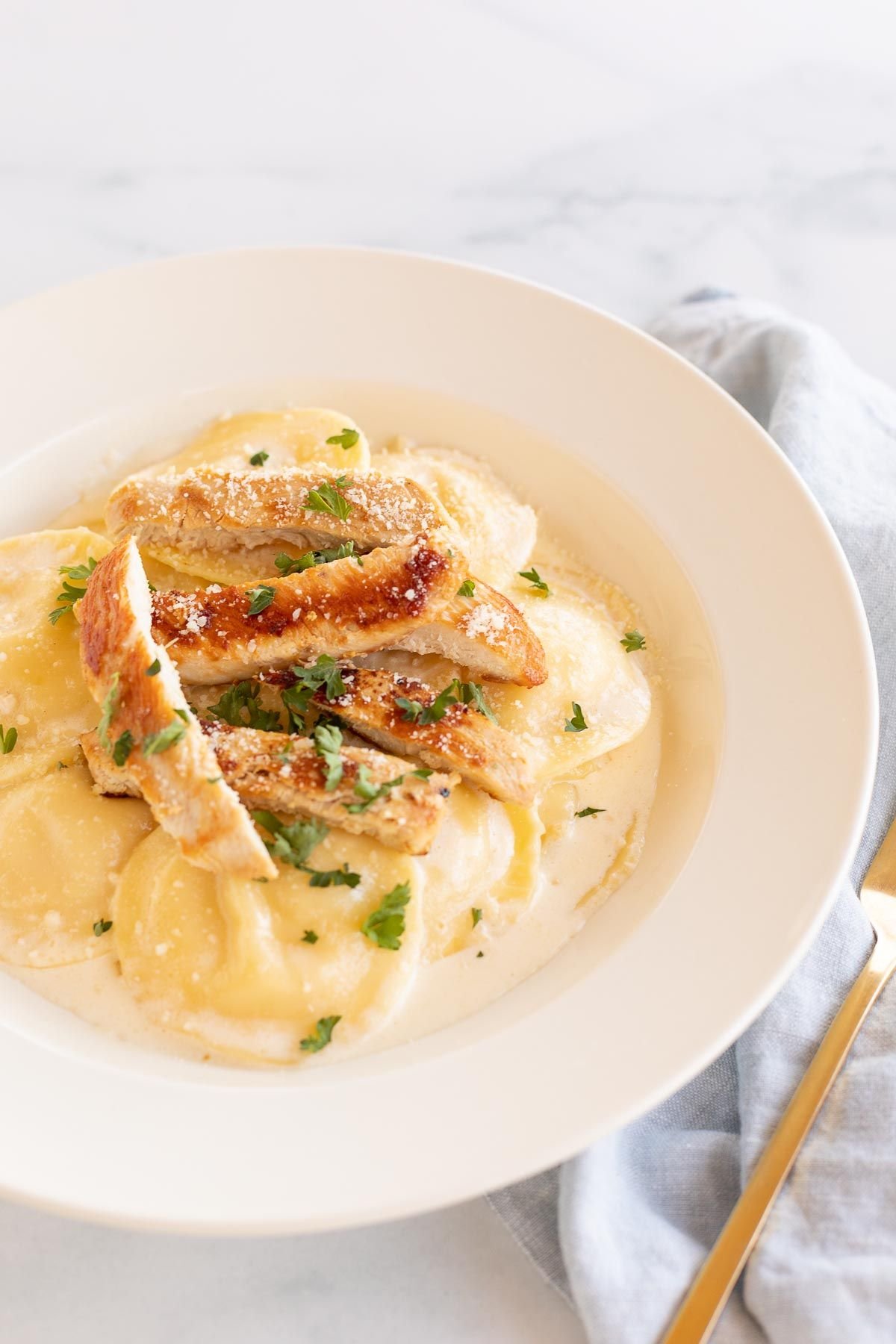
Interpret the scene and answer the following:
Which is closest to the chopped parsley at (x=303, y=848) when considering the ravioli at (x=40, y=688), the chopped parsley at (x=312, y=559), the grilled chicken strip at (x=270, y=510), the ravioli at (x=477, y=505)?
the ravioli at (x=40, y=688)

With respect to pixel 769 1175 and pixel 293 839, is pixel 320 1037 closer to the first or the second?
pixel 293 839

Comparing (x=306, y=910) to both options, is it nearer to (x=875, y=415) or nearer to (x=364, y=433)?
(x=364, y=433)

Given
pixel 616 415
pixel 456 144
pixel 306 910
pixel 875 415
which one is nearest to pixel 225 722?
Result: pixel 306 910

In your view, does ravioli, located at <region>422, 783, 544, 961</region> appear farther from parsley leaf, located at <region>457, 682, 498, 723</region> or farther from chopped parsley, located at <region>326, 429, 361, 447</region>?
chopped parsley, located at <region>326, 429, 361, 447</region>

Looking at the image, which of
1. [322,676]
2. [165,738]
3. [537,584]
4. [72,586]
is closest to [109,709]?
[165,738]

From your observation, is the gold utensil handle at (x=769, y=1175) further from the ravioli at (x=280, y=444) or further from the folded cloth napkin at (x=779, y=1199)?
the ravioli at (x=280, y=444)

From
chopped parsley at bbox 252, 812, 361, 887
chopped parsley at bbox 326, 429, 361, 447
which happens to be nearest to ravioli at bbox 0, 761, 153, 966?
chopped parsley at bbox 252, 812, 361, 887

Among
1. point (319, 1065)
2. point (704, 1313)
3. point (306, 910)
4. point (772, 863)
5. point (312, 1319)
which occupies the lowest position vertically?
point (312, 1319)
